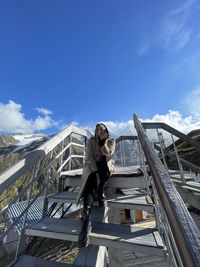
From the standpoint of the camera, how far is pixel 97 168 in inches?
111

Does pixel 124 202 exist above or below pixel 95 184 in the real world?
below

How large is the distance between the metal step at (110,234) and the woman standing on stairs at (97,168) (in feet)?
0.76

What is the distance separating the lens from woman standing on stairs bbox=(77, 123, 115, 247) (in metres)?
2.62

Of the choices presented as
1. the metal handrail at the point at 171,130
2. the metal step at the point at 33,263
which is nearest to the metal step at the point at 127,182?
the metal handrail at the point at 171,130

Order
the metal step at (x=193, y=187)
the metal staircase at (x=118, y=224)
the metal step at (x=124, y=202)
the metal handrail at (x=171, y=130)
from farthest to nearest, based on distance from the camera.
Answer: the metal step at (x=193, y=187) < the metal handrail at (x=171, y=130) < the metal step at (x=124, y=202) < the metal staircase at (x=118, y=224)

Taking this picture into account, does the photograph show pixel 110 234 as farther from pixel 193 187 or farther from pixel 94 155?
pixel 193 187

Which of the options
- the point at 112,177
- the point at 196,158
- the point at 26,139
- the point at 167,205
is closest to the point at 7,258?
the point at 196,158

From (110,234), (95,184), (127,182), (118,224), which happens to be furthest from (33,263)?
(127,182)

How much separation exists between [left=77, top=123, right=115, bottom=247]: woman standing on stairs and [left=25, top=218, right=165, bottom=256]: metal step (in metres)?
0.23

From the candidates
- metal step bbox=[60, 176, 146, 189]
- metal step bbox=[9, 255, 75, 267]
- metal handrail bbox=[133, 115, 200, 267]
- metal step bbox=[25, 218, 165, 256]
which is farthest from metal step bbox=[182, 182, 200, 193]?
metal handrail bbox=[133, 115, 200, 267]

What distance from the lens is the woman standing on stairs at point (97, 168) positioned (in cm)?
262

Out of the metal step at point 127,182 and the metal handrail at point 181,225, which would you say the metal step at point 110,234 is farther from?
the metal handrail at point 181,225

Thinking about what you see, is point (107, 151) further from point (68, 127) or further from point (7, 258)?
point (7, 258)

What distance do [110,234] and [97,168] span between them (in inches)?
34.4
